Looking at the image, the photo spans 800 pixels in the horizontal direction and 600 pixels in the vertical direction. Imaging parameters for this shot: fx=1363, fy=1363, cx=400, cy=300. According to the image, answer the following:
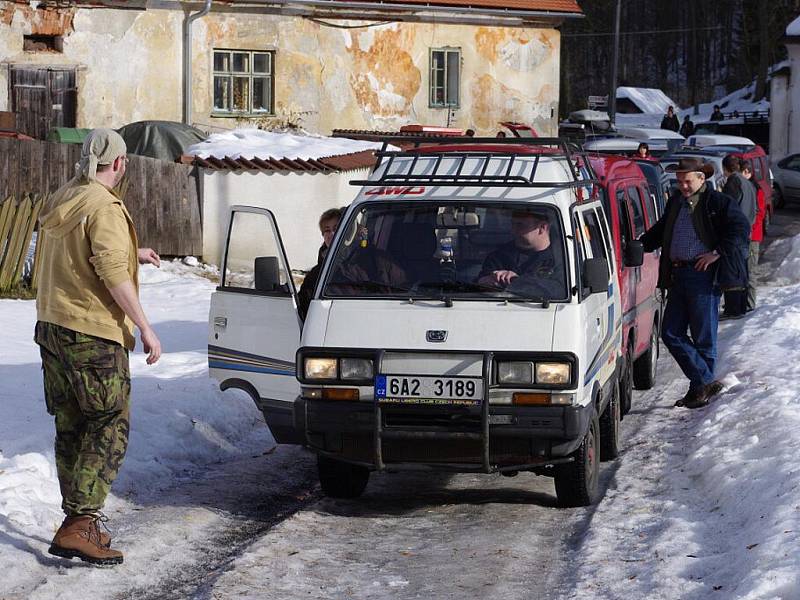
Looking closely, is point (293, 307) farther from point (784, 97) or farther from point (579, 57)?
point (579, 57)

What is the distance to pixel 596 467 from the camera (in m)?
8.05

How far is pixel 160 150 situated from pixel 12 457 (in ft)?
58.8

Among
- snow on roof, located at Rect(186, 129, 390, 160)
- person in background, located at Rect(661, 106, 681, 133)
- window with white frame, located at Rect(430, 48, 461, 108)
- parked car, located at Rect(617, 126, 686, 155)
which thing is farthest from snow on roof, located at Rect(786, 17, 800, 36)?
snow on roof, located at Rect(186, 129, 390, 160)

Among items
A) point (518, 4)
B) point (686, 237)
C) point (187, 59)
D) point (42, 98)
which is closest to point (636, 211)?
point (686, 237)

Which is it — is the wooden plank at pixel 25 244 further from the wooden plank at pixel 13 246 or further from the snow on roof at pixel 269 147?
the snow on roof at pixel 269 147

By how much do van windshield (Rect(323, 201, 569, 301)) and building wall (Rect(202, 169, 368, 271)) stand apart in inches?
519

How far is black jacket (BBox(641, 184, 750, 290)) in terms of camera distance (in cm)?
1022

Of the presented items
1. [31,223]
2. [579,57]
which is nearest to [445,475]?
[31,223]

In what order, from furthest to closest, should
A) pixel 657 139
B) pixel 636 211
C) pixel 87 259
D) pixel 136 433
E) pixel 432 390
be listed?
1. pixel 657 139
2. pixel 636 211
3. pixel 136 433
4. pixel 432 390
5. pixel 87 259

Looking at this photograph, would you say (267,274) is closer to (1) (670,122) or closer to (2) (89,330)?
(2) (89,330)

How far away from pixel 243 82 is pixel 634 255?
22444mm

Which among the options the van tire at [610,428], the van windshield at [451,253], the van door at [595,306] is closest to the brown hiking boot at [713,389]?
the van tire at [610,428]

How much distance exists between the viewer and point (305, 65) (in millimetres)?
31453

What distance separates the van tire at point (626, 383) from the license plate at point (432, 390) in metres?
3.16
